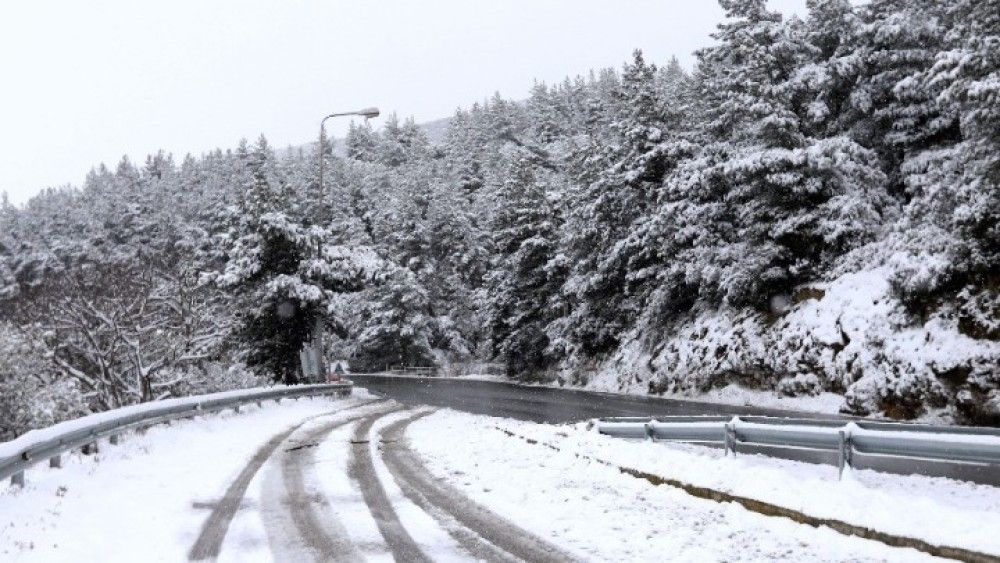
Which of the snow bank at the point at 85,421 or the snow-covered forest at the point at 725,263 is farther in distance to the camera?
Answer: the snow-covered forest at the point at 725,263

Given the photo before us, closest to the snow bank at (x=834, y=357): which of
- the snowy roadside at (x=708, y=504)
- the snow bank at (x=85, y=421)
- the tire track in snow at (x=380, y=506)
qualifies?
the snowy roadside at (x=708, y=504)

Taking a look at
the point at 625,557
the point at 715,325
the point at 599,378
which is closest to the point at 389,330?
the point at 599,378

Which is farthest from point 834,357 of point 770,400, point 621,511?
point 621,511

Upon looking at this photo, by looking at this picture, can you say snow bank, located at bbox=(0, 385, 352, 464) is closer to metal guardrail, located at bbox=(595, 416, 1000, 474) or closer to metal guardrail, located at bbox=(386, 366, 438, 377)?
metal guardrail, located at bbox=(595, 416, 1000, 474)

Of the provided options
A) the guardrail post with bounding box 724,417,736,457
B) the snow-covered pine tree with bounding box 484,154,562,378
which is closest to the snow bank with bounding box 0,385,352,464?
the guardrail post with bounding box 724,417,736,457

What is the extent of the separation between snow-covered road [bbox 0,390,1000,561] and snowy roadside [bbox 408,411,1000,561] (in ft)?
0.08

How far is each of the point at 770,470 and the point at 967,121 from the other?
42.4 feet

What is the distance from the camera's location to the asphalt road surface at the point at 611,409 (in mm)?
8922

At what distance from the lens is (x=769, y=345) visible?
25.7 m

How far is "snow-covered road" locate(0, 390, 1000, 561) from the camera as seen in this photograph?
665cm

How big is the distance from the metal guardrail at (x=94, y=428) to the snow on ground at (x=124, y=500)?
0.26 metres

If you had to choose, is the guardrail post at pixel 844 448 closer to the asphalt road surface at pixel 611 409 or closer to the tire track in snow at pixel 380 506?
the asphalt road surface at pixel 611 409

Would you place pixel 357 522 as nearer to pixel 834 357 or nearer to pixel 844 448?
pixel 844 448

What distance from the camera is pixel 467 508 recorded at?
848 cm
